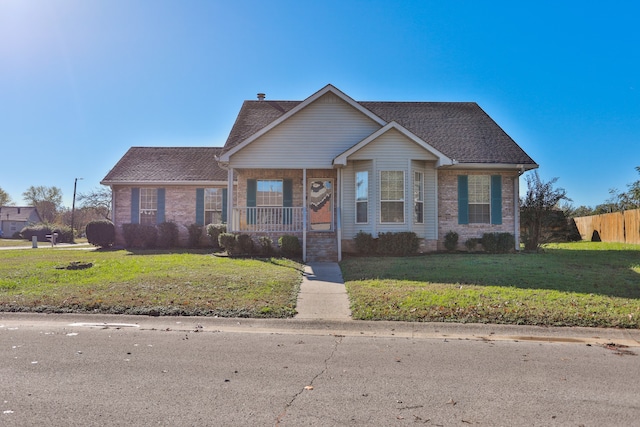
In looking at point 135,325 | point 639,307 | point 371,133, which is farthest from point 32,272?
point 639,307

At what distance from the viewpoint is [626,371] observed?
16.2ft

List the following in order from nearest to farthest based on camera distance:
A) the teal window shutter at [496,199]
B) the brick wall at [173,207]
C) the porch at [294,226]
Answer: the porch at [294,226], the teal window shutter at [496,199], the brick wall at [173,207]

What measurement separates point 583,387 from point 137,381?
4315mm

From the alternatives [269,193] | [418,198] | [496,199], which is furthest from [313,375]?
[496,199]

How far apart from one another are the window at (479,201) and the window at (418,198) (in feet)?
7.42

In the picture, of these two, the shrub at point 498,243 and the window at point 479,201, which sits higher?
the window at point 479,201

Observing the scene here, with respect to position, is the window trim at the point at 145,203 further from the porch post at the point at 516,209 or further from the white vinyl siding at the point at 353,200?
the porch post at the point at 516,209

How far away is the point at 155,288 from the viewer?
29.3 ft

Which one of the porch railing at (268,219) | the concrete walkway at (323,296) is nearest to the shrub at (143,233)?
the porch railing at (268,219)

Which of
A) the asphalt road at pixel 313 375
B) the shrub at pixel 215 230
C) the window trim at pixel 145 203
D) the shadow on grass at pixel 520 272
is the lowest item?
the asphalt road at pixel 313 375

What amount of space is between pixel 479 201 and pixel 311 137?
6771mm

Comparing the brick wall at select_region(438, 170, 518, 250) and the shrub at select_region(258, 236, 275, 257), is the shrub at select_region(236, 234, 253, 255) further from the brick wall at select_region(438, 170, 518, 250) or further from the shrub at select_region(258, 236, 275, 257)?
the brick wall at select_region(438, 170, 518, 250)

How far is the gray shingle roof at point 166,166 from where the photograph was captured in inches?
797

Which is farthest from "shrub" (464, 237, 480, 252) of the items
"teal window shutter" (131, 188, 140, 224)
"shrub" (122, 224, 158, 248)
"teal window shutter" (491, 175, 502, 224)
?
"teal window shutter" (131, 188, 140, 224)
